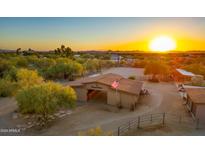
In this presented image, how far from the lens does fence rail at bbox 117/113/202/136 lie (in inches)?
384

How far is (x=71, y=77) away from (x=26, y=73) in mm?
8867

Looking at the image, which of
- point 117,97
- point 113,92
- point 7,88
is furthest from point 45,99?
point 7,88

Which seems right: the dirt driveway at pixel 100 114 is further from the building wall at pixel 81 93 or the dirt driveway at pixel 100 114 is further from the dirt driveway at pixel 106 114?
the building wall at pixel 81 93

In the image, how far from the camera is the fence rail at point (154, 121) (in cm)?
977

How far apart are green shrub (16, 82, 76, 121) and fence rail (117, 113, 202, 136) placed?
333cm

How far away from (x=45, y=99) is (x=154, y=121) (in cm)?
619

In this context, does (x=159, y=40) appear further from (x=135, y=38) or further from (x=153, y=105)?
(x=153, y=105)

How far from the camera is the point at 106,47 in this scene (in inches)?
444

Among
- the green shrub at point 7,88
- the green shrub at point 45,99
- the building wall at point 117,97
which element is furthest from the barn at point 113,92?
the green shrub at point 7,88

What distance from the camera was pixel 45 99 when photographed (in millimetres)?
9688

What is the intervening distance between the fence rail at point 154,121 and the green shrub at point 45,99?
333 centimetres

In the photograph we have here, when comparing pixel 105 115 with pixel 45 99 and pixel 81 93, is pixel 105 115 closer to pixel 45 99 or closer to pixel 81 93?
pixel 81 93

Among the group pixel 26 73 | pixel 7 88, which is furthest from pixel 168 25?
pixel 7 88
